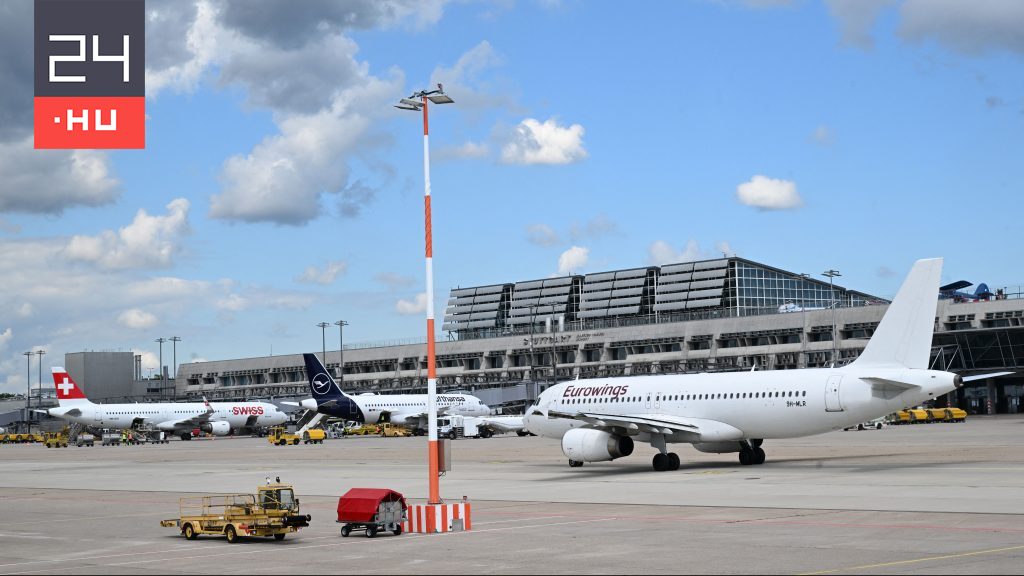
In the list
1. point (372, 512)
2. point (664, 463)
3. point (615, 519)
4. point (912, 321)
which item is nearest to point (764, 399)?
point (664, 463)

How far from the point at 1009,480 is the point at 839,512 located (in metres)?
9.19

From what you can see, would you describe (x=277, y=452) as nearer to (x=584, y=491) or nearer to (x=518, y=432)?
(x=518, y=432)

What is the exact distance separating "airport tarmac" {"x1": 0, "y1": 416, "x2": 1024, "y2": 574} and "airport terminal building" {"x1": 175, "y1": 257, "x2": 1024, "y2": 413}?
64.2 m

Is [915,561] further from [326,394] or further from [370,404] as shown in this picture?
[370,404]

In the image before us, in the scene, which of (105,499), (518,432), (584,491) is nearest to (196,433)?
(518,432)

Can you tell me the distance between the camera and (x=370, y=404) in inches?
4151

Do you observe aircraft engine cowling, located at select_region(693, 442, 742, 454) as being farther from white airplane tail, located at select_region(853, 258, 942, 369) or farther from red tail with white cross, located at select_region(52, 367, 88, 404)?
red tail with white cross, located at select_region(52, 367, 88, 404)

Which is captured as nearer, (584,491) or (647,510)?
(647,510)

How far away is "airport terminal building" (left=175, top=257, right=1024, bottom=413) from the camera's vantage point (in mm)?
114062

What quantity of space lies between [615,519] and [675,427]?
53.2ft

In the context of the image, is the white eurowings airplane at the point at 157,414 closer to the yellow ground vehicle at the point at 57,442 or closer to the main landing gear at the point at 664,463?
the yellow ground vehicle at the point at 57,442

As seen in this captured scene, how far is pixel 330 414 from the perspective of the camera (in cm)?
10444

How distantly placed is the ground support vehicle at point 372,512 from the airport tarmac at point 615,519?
0.42 metres

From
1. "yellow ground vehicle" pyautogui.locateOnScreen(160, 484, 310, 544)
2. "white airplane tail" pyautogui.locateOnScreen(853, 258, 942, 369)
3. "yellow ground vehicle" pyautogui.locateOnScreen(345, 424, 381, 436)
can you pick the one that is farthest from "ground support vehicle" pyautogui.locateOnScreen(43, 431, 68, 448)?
"white airplane tail" pyautogui.locateOnScreen(853, 258, 942, 369)
